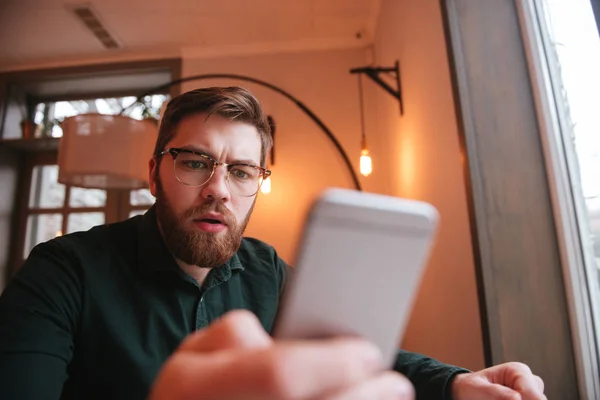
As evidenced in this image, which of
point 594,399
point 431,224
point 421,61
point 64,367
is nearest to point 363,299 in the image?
point 431,224

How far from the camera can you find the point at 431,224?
0.26 metres

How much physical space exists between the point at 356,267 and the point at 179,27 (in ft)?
9.73

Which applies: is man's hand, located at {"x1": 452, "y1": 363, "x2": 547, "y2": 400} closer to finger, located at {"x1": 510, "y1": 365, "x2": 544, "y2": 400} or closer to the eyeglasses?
finger, located at {"x1": 510, "y1": 365, "x2": 544, "y2": 400}

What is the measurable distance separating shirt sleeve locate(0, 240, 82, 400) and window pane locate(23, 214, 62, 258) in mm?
2873

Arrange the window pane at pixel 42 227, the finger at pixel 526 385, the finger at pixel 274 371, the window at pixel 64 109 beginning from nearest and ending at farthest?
the finger at pixel 274 371 < the finger at pixel 526 385 < the window pane at pixel 42 227 < the window at pixel 64 109

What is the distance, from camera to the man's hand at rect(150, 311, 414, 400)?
0.70 feet

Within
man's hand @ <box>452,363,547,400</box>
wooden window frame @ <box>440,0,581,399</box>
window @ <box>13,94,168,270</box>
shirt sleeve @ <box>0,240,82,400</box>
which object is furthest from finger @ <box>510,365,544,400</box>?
window @ <box>13,94,168,270</box>

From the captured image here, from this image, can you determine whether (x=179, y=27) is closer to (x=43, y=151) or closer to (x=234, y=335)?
(x=43, y=151)

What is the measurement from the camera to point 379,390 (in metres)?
0.24

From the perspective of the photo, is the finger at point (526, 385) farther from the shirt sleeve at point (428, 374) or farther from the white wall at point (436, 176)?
the white wall at point (436, 176)

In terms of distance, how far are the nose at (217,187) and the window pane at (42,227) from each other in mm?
2986

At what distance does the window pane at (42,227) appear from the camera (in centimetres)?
316

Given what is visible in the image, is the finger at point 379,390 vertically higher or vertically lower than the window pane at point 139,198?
lower

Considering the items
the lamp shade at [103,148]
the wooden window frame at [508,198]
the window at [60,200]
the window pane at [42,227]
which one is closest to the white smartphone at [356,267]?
the wooden window frame at [508,198]
